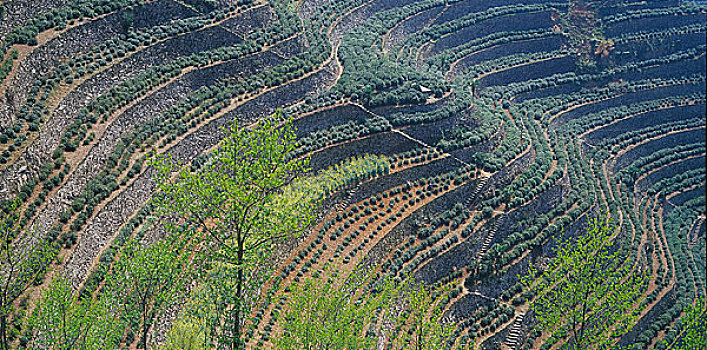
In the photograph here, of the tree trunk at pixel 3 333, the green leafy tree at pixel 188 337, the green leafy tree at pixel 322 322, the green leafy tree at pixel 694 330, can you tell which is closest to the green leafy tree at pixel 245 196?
the green leafy tree at pixel 188 337

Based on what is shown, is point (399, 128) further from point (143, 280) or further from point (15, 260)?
point (15, 260)

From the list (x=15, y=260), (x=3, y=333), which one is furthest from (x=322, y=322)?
(x=15, y=260)

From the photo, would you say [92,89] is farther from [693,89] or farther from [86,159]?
[693,89]

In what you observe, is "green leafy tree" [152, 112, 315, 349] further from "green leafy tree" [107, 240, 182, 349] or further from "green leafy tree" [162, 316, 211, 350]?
"green leafy tree" [107, 240, 182, 349]

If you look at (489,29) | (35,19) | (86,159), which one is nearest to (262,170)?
(86,159)

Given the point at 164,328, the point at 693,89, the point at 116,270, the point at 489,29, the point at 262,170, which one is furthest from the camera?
the point at 693,89

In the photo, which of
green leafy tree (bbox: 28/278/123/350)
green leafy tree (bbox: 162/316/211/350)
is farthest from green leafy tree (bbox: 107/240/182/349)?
green leafy tree (bbox: 28/278/123/350)
